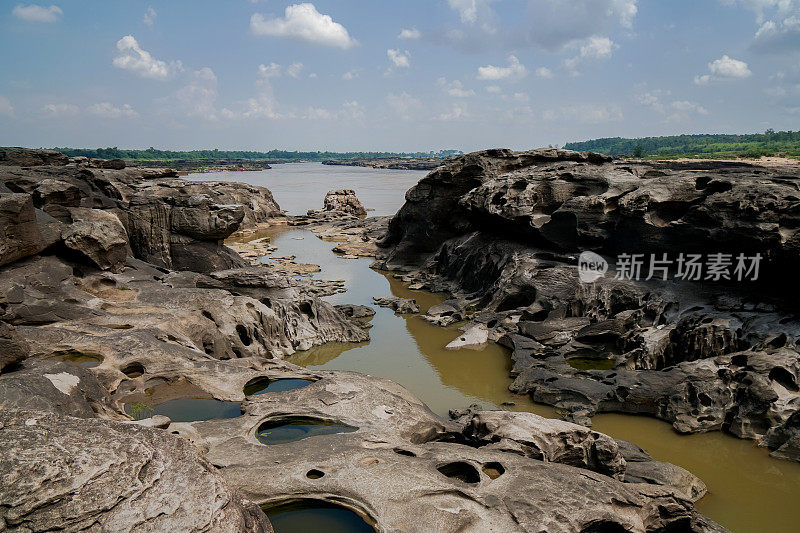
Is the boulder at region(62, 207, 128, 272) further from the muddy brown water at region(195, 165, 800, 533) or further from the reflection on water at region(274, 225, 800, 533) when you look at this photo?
the muddy brown water at region(195, 165, 800, 533)

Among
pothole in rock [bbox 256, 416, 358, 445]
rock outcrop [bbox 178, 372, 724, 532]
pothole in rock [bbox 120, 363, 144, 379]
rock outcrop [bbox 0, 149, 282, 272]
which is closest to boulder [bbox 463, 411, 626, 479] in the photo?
rock outcrop [bbox 178, 372, 724, 532]

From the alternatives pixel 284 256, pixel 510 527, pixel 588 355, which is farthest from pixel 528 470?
pixel 284 256

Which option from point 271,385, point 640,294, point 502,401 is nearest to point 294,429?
point 271,385

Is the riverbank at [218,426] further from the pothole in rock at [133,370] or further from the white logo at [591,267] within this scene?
the white logo at [591,267]

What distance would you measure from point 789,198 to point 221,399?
15.0 metres

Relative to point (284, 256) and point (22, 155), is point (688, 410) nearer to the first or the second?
point (284, 256)

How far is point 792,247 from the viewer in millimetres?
13305

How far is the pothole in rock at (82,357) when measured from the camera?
424 inches

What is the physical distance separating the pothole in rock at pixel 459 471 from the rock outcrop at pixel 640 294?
520 centimetres

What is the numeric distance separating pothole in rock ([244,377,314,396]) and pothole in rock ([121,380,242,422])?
121cm

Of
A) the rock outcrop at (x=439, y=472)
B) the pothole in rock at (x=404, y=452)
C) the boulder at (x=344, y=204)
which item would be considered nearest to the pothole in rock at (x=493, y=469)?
the rock outcrop at (x=439, y=472)

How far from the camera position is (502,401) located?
13312 millimetres

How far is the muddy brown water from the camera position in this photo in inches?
358

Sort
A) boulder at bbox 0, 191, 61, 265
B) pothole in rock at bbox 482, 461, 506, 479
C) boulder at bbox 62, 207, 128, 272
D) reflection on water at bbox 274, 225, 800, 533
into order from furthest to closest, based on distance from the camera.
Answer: boulder at bbox 62, 207, 128, 272 → boulder at bbox 0, 191, 61, 265 → reflection on water at bbox 274, 225, 800, 533 → pothole in rock at bbox 482, 461, 506, 479
